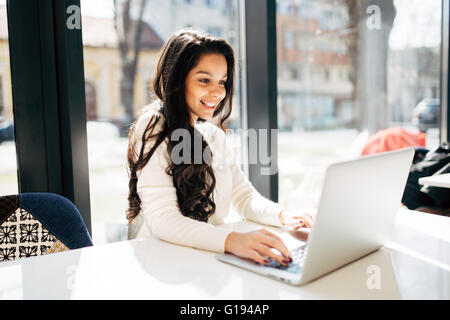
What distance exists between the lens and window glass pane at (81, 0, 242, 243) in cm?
178

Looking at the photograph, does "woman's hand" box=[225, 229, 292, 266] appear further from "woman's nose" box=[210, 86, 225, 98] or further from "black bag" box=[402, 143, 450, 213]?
"black bag" box=[402, 143, 450, 213]

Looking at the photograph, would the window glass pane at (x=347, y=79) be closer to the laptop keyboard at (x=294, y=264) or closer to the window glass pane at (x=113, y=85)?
the window glass pane at (x=113, y=85)

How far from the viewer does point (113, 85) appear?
1.88 m

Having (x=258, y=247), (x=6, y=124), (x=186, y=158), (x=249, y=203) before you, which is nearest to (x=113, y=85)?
(x=6, y=124)

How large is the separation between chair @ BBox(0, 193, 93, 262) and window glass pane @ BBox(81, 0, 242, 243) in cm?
48

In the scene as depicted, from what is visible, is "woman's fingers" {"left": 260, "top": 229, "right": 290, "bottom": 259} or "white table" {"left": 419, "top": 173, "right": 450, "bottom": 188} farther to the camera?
"white table" {"left": 419, "top": 173, "right": 450, "bottom": 188}

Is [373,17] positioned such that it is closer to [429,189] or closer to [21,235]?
[429,189]

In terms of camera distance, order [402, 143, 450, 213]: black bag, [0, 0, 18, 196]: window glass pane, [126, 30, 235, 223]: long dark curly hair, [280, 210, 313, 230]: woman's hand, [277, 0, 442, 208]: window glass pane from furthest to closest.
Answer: [277, 0, 442, 208]: window glass pane
[402, 143, 450, 213]: black bag
[0, 0, 18, 196]: window glass pane
[126, 30, 235, 223]: long dark curly hair
[280, 210, 313, 230]: woman's hand

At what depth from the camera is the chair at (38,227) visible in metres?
1.27

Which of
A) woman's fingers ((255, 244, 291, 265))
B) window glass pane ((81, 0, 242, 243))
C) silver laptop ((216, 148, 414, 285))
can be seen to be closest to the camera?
silver laptop ((216, 148, 414, 285))

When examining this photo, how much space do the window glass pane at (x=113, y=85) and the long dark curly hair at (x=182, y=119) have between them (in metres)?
0.30

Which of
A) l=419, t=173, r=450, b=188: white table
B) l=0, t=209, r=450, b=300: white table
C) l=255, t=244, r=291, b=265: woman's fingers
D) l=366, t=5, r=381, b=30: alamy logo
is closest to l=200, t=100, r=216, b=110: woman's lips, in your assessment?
l=0, t=209, r=450, b=300: white table

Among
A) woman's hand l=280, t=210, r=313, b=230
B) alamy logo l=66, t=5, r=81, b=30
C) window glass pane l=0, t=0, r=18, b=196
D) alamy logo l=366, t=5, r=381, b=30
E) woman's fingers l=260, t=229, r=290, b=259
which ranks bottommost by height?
woman's hand l=280, t=210, r=313, b=230
